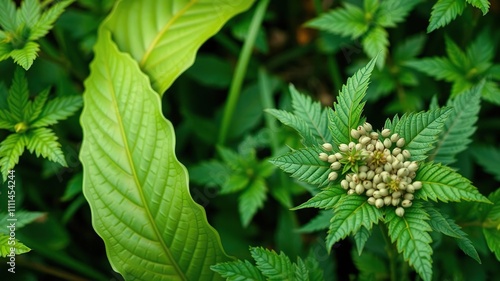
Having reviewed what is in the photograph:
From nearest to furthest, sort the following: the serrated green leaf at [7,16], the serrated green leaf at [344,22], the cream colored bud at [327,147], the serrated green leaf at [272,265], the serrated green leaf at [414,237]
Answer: the serrated green leaf at [414,237]
the cream colored bud at [327,147]
the serrated green leaf at [272,265]
the serrated green leaf at [7,16]
the serrated green leaf at [344,22]

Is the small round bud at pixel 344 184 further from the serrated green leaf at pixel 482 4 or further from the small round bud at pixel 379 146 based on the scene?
the serrated green leaf at pixel 482 4

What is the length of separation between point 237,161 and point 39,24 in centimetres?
64

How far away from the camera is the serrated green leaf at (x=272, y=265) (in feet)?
3.76

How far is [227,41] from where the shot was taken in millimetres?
1812

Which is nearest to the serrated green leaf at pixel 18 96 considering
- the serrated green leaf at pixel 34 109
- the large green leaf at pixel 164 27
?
the serrated green leaf at pixel 34 109

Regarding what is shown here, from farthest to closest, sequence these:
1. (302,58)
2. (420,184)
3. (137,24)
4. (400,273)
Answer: (302,58), (137,24), (400,273), (420,184)

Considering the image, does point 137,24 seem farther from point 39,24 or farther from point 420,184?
point 420,184

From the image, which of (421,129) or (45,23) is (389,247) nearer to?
(421,129)

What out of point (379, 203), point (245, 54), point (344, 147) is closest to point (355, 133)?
point (344, 147)

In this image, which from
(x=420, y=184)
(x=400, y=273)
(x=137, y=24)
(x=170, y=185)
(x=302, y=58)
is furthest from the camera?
(x=302, y=58)

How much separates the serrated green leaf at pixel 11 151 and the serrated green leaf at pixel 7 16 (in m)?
0.28

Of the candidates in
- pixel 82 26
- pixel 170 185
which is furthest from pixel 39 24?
pixel 170 185

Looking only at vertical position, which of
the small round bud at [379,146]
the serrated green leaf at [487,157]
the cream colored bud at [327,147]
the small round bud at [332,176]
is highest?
the small round bud at [379,146]

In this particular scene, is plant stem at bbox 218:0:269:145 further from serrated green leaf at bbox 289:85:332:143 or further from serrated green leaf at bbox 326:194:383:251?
serrated green leaf at bbox 326:194:383:251
